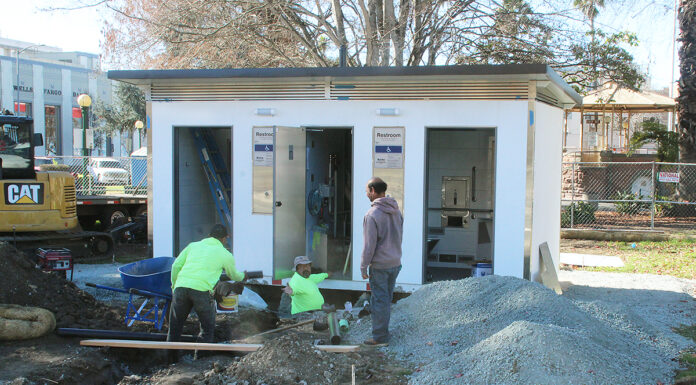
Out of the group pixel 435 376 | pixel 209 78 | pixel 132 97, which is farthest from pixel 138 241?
pixel 132 97

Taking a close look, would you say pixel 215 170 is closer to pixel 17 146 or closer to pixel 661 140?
pixel 17 146

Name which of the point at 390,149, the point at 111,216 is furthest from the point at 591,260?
the point at 111,216

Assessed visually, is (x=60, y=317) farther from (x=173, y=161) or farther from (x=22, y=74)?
(x=22, y=74)

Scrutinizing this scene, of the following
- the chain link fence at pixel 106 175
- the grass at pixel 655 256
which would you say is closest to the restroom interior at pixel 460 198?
the grass at pixel 655 256

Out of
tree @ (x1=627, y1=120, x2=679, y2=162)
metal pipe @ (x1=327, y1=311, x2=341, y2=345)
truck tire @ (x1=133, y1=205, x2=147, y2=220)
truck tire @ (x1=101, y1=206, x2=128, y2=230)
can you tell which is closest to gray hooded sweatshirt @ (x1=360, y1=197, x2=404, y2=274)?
metal pipe @ (x1=327, y1=311, x2=341, y2=345)

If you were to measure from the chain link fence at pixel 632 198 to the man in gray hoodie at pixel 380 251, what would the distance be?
1193 cm

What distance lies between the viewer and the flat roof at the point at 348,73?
339 inches

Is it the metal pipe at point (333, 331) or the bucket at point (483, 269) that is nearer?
the metal pipe at point (333, 331)

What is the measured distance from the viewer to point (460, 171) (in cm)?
1205

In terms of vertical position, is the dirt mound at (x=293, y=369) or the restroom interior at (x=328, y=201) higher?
the restroom interior at (x=328, y=201)

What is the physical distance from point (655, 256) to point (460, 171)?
571cm

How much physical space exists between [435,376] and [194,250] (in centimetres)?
275

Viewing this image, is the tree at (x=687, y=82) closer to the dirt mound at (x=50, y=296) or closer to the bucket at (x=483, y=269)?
the bucket at (x=483, y=269)

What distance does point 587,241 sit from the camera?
54.9 ft
